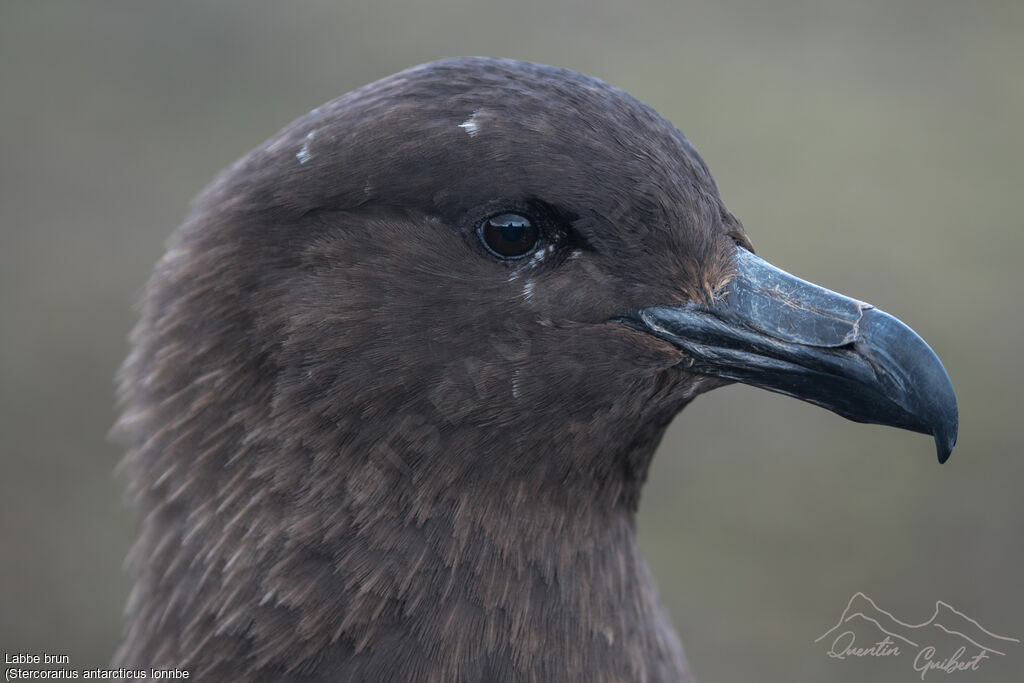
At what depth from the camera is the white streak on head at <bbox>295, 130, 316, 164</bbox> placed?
8.18 feet

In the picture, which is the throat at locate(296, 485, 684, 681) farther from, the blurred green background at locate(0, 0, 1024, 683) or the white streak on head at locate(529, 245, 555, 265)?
the blurred green background at locate(0, 0, 1024, 683)

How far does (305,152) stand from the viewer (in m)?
2.50

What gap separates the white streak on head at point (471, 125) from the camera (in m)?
2.40

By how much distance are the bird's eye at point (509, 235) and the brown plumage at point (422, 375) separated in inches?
0.9

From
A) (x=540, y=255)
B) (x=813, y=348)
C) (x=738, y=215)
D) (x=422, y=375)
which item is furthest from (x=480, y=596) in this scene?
(x=738, y=215)

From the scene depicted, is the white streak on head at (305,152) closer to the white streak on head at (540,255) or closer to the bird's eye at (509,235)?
the bird's eye at (509,235)

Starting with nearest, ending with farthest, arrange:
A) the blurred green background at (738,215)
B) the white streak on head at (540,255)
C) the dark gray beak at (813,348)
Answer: the dark gray beak at (813,348) < the white streak on head at (540,255) < the blurred green background at (738,215)

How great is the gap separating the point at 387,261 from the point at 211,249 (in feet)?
1.47

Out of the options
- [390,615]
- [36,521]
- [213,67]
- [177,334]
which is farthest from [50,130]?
[390,615]

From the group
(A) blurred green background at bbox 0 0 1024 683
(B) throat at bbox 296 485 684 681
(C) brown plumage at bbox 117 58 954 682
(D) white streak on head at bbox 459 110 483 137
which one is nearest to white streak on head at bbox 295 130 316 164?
(C) brown plumage at bbox 117 58 954 682

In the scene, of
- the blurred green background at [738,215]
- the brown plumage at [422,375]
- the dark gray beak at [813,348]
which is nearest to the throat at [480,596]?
the brown plumage at [422,375]

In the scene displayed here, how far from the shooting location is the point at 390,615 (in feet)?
7.94

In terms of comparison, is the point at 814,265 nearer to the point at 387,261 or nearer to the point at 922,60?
the point at 922,60

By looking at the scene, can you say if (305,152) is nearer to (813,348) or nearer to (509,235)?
(509,235)
